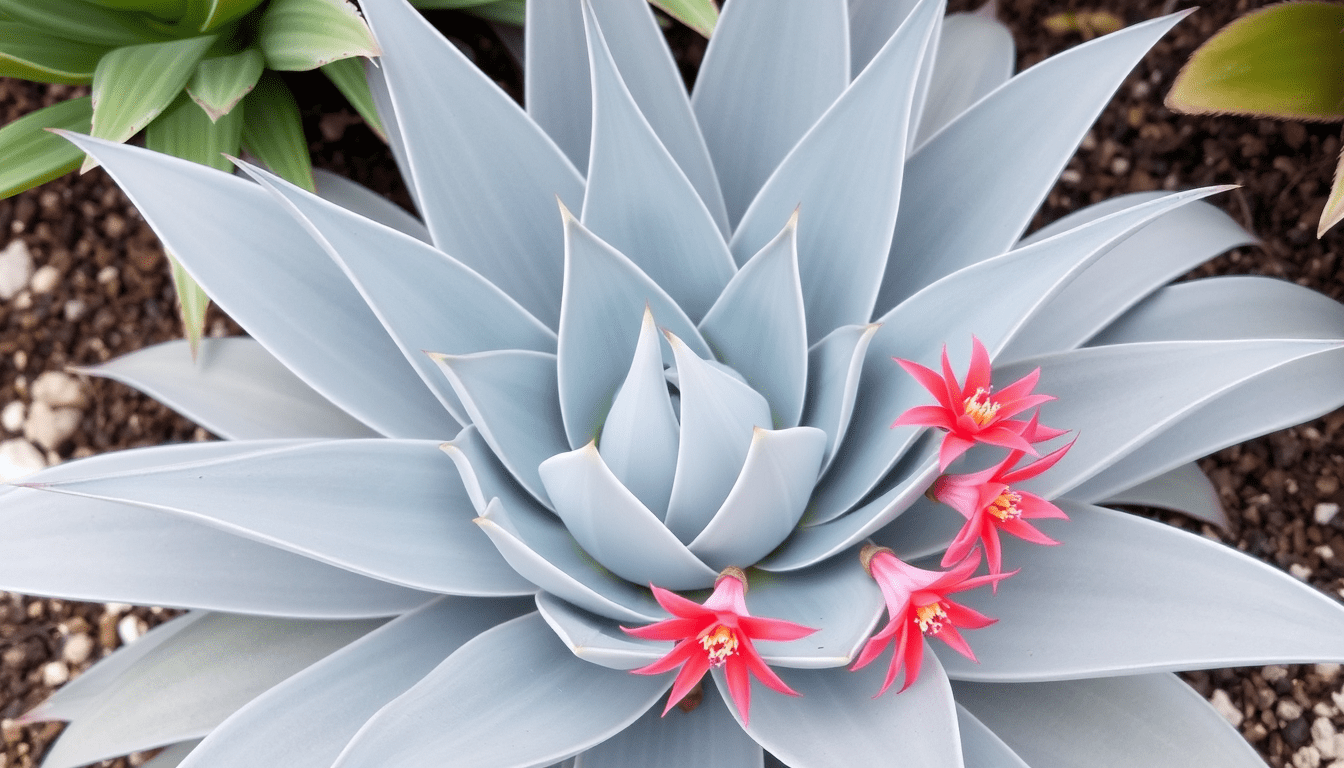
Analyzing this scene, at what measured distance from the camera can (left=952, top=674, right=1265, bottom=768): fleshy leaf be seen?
3.50ft

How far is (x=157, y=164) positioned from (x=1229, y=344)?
3.66 ft

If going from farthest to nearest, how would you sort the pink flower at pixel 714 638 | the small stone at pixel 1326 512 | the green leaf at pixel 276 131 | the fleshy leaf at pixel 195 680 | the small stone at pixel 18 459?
the small stone at pixel 18 459 → the small stone at pixel 1326 512 → the green leaf at pixel 276 131 → the fleshy leaf at pixel 195 680 → the pink flower at pixel 714 638

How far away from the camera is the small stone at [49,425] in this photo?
5.54ft

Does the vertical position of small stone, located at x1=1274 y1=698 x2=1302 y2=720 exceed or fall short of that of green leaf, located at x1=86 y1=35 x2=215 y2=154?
it falls short

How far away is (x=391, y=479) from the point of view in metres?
1.01

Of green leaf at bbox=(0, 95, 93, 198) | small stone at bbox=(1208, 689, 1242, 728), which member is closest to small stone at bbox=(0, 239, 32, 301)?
green leaf at bbox=(0, 95, 93, 198)

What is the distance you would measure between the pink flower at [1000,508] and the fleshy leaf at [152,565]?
66 cm

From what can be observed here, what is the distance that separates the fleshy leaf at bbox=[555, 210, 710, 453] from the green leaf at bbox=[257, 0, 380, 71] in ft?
1.18

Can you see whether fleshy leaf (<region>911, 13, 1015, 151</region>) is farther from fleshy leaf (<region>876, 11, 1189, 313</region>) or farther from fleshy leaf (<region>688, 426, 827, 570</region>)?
fleshy leaf (<region>688, 426, 827, 570</region>)

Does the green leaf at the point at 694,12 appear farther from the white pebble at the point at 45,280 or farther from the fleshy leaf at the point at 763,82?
the white pebble at the point at 45,280

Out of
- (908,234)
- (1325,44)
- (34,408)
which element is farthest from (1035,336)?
(34,408)

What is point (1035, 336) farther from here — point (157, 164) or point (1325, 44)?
point (157, 164)

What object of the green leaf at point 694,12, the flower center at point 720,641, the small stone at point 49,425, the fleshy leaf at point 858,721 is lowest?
the fleshy leaf at point 858,721

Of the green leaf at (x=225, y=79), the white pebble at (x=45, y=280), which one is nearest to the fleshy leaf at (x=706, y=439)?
the green leaf at (x=225, y=79)
